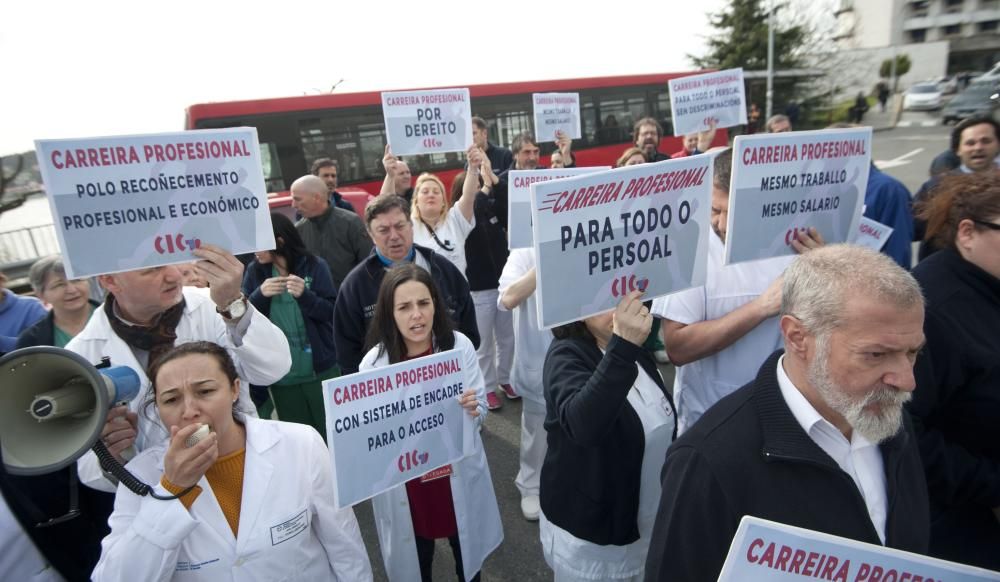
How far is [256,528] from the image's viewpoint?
5.70 ft

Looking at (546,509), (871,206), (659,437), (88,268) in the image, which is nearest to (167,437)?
(88,268)

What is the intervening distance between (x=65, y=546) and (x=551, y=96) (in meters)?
6.51

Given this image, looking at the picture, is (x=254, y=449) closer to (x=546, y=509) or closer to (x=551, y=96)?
(x=546, y=509)

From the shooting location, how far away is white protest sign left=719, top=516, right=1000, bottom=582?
111 cm

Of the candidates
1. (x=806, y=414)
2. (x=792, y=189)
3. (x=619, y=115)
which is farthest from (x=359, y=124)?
(x=806, y=414)

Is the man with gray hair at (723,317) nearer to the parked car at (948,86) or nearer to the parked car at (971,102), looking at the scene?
the parked car at (971,102)

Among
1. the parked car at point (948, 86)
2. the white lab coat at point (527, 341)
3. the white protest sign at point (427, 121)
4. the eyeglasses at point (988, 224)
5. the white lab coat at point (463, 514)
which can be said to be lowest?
the white lab coat at point (463, 514)

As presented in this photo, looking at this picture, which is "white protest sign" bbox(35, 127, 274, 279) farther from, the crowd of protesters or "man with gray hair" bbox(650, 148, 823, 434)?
"man with gray hair" bbox(650, 148, 823, 434)

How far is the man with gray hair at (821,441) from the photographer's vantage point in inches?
53.4

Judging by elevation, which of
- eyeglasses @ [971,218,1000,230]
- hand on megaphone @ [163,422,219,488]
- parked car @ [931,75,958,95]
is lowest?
hand on megaphone @ [163,422,219,488]

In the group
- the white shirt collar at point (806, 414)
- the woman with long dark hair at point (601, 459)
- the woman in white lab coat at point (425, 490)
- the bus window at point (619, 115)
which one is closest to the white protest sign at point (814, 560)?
the white shirt collar at point (806, 414)

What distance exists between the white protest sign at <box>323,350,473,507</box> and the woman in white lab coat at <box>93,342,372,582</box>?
0.28 ft

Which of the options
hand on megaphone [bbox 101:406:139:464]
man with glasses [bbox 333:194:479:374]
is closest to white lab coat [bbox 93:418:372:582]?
hand on megaphone [bbox 101:406:139:464]

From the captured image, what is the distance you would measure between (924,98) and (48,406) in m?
41.6
